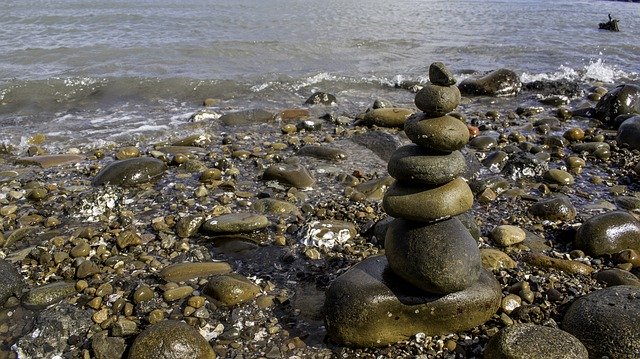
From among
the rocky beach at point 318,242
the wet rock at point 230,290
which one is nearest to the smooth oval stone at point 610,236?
the rocky beach at point 318,242

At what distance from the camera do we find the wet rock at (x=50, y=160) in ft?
26.5

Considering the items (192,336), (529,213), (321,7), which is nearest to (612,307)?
(529,213)

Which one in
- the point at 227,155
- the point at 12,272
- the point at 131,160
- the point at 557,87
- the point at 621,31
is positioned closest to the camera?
the point at 12,272

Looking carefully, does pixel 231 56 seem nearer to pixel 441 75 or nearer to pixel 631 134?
pixel 631 134

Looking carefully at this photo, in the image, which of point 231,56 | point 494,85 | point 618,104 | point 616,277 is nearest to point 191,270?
point 616,277

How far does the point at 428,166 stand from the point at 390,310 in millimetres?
1120

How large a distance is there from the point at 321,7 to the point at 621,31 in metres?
15.1

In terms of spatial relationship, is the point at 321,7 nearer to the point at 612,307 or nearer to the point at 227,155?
the point at 227,155

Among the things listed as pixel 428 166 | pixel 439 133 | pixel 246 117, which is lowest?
pixel 246 117

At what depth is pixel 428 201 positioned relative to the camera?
12.8ft

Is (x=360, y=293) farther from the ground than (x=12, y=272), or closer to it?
farther from the ground

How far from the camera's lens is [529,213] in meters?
6.20

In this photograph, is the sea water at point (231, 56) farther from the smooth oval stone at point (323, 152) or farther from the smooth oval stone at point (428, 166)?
the smooth oval stone at point (428, 166)

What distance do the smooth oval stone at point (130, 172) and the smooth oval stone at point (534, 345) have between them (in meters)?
5.23
